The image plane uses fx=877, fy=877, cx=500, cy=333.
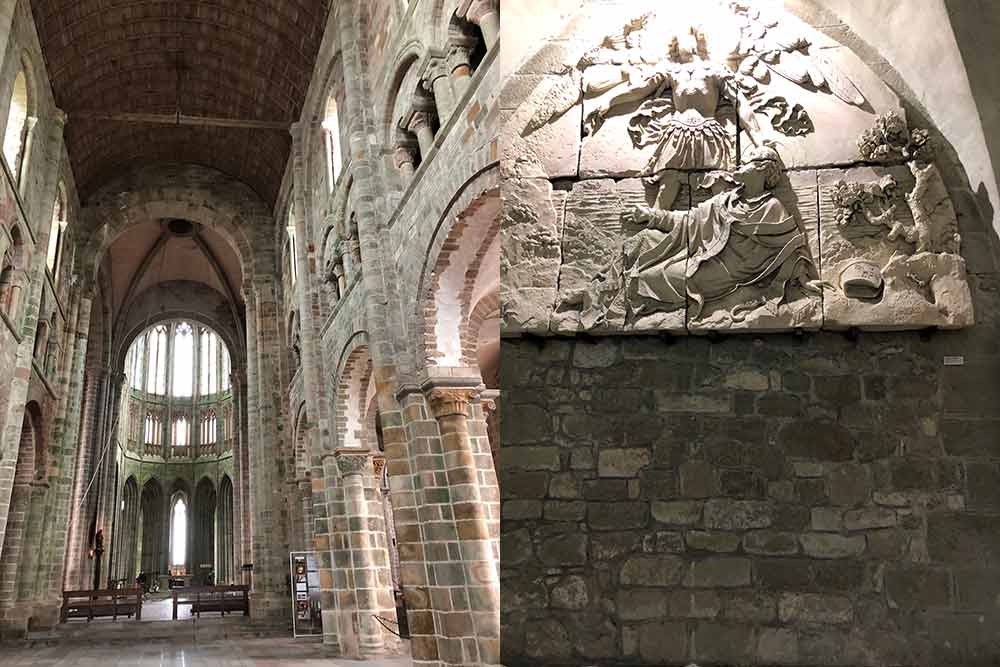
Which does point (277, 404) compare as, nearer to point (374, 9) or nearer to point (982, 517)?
point (374, 9)

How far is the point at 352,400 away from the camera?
15906 millimetres

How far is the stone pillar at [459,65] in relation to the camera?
407 inches

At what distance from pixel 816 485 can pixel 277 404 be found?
18.7 meters

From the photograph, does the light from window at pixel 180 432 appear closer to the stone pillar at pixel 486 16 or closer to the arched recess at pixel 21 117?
the arched recess at pixel 21 117

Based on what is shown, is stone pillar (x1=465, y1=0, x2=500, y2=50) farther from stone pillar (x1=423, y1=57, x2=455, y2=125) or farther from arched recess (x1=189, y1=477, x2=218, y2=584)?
arched recess (x1=189, y1=477, x2=218, y2=584)

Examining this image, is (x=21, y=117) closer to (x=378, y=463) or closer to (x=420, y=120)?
(x=378, y=463)

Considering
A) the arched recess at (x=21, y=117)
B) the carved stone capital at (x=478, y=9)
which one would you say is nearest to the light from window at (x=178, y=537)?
the arched recess at (x=21, y=117)

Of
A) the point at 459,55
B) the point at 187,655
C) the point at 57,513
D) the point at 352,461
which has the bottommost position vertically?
the point at 187,655

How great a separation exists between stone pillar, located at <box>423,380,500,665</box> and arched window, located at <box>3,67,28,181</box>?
10911 millimetres

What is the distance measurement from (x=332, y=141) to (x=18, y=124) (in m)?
6.07

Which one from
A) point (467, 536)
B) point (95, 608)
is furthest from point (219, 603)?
point (467, 536)

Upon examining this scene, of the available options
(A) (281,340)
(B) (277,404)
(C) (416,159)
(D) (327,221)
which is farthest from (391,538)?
(C) (416,159)

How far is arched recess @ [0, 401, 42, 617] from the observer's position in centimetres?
1998

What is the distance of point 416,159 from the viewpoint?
41.9 feet
